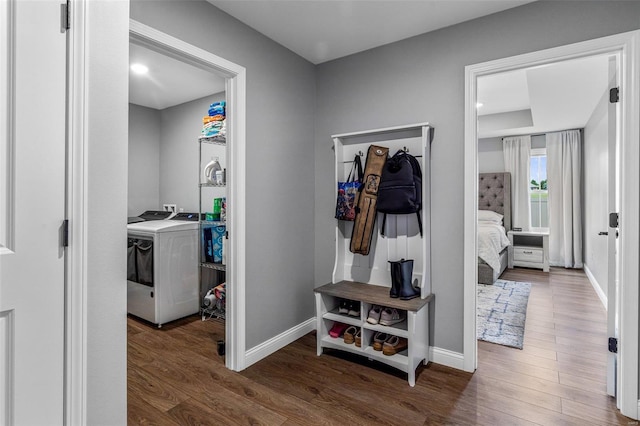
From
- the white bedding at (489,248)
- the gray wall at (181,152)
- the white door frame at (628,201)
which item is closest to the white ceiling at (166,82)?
the gray wall at (181,152)

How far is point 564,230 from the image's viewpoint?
583 cm

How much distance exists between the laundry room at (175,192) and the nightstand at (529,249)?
4.98 metres

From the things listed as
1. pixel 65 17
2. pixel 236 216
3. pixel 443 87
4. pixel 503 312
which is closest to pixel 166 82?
pixel 236 216

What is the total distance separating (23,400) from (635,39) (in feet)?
10.4

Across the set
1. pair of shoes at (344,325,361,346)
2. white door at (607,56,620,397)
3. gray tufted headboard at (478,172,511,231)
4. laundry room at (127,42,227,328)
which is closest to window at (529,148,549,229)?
gray tufted headboard at (478,172,511,231)

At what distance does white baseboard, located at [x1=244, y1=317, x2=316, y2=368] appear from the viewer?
2529 mm

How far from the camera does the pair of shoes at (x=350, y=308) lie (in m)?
2.64

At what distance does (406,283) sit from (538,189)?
5243 mm

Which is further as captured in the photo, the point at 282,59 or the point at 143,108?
the point at 143,108

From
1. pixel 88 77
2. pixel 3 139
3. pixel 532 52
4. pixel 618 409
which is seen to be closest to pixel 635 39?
pixel 532 52

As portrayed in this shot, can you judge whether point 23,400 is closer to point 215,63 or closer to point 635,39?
point 215,63

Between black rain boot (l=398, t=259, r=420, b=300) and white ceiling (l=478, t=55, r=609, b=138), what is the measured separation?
1529mm

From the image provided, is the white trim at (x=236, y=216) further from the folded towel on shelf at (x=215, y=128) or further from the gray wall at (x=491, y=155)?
the gray wall at (x=491, y=155)

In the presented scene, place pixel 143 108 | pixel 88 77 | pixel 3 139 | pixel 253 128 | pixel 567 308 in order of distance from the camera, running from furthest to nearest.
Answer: pixel 143 108 < pixel 567 308 < pixel 253 128 < pixel 88 77 < pixel 3 139
